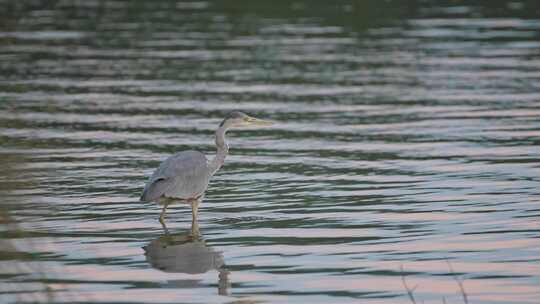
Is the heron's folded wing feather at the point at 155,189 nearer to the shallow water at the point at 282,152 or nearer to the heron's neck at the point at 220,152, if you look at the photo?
the shallow water at the point at 282,152

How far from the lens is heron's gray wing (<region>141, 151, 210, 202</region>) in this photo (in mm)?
12562

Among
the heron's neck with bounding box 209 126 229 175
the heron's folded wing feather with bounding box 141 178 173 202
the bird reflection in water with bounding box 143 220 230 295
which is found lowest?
the bird reflection in water with bounding box 143 220 230 295

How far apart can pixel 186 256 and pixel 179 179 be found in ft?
4.24

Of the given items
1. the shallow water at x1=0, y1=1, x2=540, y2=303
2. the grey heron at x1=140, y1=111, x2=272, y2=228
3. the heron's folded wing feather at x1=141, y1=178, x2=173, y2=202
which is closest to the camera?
the shallow water at x1=0, y1=1, x2=540, y2=303

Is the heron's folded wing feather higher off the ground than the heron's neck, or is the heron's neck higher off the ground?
the heron's neck

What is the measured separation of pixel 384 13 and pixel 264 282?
73.2ft

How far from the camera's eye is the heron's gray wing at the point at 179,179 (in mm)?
12562

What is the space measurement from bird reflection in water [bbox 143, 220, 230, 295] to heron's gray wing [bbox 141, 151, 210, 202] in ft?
1.32

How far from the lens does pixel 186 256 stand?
11578mm

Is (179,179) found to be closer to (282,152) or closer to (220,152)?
(220,152)

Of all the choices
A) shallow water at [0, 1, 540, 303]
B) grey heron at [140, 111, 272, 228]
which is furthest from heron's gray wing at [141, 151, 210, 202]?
shallow water at [0, 1, 540, 303]

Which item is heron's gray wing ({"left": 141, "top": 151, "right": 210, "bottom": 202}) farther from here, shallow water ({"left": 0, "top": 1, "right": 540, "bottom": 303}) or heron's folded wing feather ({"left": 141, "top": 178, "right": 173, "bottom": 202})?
shallow water ({"left": 0, "top": 1, "right": 540, "bottom": 303})

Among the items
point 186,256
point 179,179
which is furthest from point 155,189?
point 186,256

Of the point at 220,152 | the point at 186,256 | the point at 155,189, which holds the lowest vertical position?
the point at 186,256
